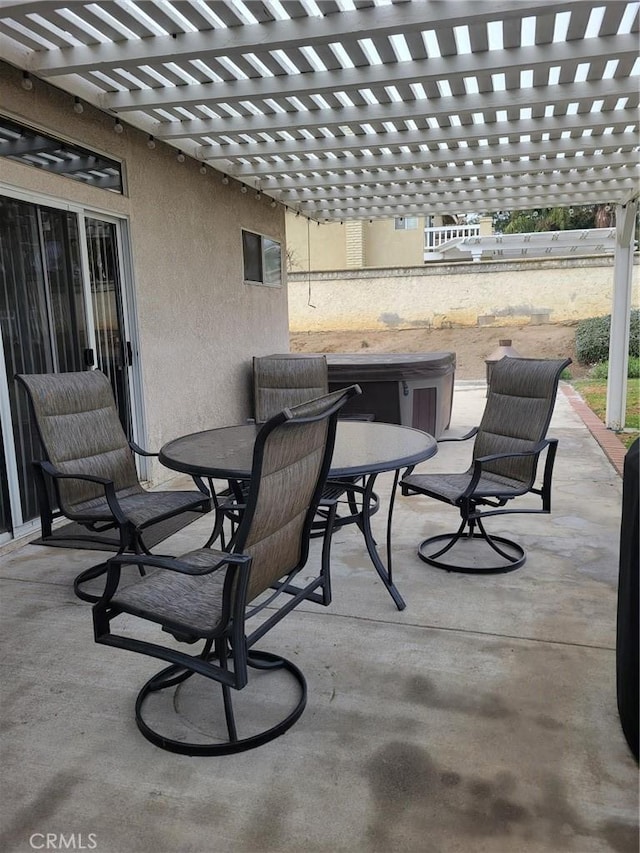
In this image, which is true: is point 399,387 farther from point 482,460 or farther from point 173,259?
point 482,460

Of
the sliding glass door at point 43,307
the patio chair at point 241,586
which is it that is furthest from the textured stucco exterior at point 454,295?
the patio chair at point 241,586

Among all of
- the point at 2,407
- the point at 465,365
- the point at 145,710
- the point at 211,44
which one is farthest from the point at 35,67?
the point at 465,365

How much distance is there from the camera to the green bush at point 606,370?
11180 mm

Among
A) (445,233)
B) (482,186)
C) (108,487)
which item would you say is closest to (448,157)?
(482,186)

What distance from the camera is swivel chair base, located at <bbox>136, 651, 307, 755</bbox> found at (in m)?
1.92

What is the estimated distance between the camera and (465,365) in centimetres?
1420

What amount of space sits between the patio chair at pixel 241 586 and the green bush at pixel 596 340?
1237 cm

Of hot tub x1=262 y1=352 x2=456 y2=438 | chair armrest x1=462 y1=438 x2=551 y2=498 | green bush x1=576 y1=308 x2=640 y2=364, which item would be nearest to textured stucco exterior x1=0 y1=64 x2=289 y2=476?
hot tub x1=262 y1=352 x2=456 y2=438

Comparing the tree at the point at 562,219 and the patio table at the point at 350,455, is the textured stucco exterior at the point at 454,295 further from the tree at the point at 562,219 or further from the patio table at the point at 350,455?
the patio table at the point at 350,455

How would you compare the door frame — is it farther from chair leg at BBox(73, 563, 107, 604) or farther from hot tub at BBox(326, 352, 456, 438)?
hot tub at BBox(326, 352, 456, 438)

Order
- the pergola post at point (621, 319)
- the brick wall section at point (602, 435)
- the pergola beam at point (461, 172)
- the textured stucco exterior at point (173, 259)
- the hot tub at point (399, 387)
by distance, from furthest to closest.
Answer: the pergola post at point (621, 319), the hot tub at point (399, 387), the pergola beam at point (461, 172), the brick wall section at point (602, 435), the textured stucco exterior at point (173, 259)

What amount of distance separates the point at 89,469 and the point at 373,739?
200cm

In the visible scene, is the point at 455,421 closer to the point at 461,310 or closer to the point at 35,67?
the point at 35,67

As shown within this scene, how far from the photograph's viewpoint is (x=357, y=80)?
3852 millimetres
